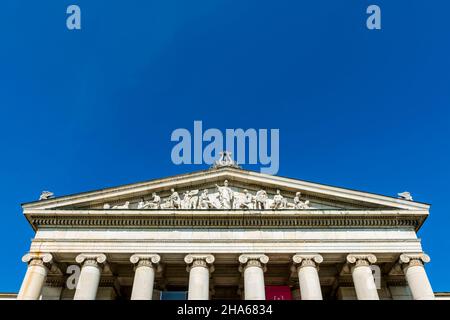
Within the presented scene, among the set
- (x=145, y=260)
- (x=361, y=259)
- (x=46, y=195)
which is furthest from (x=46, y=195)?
(x=361, y=259)

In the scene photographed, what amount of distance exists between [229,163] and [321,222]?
7.28 m

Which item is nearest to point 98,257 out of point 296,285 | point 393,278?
point 296,285

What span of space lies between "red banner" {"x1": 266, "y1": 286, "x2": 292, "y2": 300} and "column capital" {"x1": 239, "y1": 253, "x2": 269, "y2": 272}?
1681 millimetres

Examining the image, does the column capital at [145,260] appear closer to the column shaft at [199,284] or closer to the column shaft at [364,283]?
the column shaft at [199,284]

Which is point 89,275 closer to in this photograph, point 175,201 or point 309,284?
point 175,201

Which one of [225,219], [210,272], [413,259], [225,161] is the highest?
[225,161]

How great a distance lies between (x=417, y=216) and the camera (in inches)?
991

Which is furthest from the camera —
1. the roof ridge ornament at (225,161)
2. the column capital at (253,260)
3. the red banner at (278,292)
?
the roof ridge ornament at (225,161)

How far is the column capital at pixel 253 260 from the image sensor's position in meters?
23.7

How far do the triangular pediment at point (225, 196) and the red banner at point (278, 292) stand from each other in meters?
4.71

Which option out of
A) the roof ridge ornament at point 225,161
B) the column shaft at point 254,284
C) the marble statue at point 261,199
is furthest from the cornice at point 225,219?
the roof ridge ornament at point 225,161

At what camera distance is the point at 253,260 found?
23.8 meters

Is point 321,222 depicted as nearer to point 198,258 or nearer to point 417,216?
point 417,216

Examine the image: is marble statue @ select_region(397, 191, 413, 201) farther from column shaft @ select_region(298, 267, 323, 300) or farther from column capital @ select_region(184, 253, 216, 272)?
column capital @ select_region(184, 253, 216, 272)
